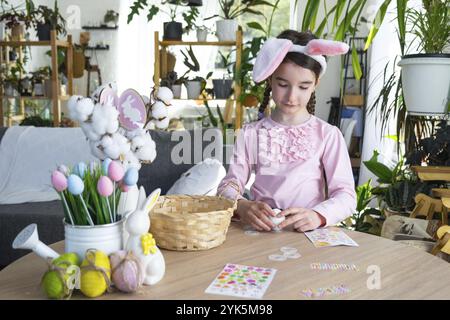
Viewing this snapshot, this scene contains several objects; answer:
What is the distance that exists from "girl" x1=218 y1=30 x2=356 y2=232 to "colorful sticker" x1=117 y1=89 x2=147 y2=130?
0.40m

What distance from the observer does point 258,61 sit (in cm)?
129

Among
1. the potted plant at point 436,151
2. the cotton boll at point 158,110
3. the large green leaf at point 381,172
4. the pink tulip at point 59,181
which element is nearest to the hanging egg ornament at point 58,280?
the pink tulip at point 59,181

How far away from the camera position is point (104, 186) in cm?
77

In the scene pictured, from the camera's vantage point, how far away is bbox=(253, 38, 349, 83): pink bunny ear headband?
121cm

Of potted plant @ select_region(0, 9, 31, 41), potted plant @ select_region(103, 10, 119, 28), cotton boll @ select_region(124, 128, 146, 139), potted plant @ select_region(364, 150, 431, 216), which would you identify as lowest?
potted plant @ select_region(364, 150, 431, 216)

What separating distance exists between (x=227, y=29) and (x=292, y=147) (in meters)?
2.55

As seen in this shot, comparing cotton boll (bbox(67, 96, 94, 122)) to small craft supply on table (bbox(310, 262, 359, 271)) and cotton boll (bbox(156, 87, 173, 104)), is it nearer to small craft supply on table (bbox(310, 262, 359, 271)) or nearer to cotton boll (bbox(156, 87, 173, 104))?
cotton boll (bbox(156, 87, 173, 104))

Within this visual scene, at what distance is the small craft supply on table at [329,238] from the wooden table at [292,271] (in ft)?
0.06

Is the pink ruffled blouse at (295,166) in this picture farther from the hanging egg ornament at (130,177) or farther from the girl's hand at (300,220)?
the hanging egg ornament at (130,177)

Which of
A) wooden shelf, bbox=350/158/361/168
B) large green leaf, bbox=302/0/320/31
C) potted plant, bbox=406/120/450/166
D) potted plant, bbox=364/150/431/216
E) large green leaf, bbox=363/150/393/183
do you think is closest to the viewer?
large green leaf, bbox=302/0/320/31

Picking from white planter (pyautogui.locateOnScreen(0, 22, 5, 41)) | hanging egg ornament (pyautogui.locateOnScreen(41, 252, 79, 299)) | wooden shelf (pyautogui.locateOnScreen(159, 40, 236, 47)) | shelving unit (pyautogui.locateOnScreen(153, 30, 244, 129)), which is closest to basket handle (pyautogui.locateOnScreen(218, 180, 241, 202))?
hanging egg ornament (pyautogui.locateOnScreen(41, 252, 79, 299))

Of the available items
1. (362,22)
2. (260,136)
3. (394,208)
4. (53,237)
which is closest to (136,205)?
(260,136)

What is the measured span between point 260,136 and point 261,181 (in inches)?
5.6

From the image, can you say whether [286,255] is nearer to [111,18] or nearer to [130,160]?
[130,160]
